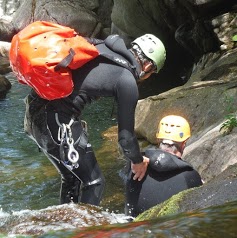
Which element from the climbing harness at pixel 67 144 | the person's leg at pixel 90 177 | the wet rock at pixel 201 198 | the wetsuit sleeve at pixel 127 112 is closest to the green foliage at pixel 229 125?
the person's leg at pixel 90 177

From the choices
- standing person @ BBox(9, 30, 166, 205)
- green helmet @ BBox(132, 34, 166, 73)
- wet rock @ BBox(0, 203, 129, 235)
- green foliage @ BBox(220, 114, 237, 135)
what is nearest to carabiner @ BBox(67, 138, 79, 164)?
standing person @ BBox(9, 30, 166, 205)

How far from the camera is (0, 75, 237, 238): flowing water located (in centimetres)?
298

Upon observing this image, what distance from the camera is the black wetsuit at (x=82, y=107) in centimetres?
461

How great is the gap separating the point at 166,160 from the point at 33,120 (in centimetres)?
147

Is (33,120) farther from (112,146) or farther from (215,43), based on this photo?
(215,43)

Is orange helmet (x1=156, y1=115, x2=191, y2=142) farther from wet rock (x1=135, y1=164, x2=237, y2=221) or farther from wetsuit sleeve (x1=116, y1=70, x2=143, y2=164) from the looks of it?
wet rock (x1=135, y1=164, x2=237, y2=221)

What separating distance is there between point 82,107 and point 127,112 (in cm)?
60

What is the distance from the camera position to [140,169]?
4.60m

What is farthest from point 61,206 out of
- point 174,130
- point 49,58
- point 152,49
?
point 152,49

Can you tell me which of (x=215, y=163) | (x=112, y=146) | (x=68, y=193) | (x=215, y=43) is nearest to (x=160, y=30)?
(x=215, y=43)

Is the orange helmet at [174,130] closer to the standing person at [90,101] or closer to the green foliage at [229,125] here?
the standing person at [90,101]

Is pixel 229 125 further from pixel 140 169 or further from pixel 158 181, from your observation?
pixel 140 169

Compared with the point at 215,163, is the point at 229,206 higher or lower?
higher

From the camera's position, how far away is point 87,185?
17.1 ft
